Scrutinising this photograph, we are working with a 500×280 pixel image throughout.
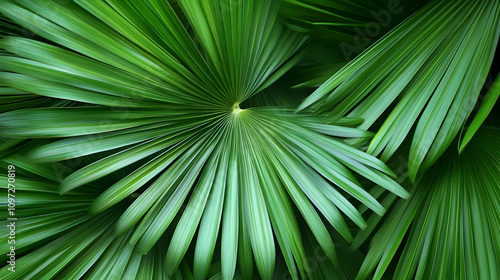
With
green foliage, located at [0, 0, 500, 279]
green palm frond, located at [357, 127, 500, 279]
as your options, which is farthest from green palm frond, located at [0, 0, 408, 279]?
green palm frond, located at [357, 127, 500, 279]

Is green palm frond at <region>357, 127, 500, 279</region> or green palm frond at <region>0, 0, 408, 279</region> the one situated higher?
green palm frond at <region>0, 0, 408, 279</region>

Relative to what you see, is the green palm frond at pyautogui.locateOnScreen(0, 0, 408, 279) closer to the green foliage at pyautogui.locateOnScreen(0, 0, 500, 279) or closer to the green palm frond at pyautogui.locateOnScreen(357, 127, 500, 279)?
the green foliage at pyautogui.locateOnScreen(0, 0, 500, 279)

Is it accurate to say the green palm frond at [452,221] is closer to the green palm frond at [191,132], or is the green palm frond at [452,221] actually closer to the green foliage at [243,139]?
the green foliage at [243,139]

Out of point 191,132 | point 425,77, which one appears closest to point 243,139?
point 191,132

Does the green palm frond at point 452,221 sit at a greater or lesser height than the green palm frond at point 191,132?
lesser

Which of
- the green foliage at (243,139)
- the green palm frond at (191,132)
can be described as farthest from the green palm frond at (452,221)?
the green palm frond at (191,132)
